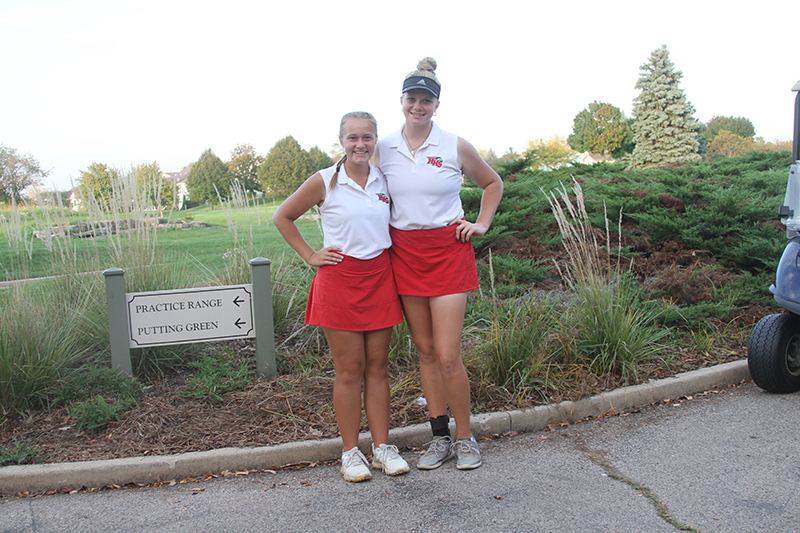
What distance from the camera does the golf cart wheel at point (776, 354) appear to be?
4.20 m

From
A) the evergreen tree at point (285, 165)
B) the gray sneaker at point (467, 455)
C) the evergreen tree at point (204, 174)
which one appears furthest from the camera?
the evergreen tree at point (285, 165)

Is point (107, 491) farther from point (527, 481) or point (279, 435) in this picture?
point (527, 481)

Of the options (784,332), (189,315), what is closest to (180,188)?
(189,315)

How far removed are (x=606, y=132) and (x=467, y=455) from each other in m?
58.1

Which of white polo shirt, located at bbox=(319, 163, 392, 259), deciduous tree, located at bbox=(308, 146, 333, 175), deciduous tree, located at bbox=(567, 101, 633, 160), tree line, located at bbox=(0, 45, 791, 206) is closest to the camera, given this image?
white polo shirt, located at bbox=(319, 163, 392, 259)

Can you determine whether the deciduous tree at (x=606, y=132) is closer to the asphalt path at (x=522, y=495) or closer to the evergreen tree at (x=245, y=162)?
the evergreen tree at (x=245, y=162)

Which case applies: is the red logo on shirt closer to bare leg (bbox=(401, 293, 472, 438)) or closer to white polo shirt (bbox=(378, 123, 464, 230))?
white polo shirt (bbox=(378, 123, 464, 230))

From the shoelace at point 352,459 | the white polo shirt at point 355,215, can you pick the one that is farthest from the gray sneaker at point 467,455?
the white polo shirt at point 355,215

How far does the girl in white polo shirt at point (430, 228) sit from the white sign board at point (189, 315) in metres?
1.74

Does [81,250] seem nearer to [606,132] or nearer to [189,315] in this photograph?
[189,315]

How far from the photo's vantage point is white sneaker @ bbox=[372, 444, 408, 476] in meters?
3.29

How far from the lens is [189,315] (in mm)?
4445

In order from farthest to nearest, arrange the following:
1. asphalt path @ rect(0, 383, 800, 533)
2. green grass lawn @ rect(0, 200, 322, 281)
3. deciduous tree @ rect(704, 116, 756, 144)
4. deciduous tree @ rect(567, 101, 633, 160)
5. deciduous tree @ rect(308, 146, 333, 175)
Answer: deciduous tree @ rect(704, 116, 756, 144) < deciduous tree @ rect(567, 101, 633, 160) < deciduous tree @ rect(308, 146, 333, 175) < green grass lawn @ rect(0, 200, 322, 281) < asphalt path @ rect(0, 383, 800, 533)

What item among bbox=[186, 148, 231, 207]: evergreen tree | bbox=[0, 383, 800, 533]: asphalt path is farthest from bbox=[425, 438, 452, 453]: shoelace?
bbox=[186, 148, 231, 207]: evergreen tree
